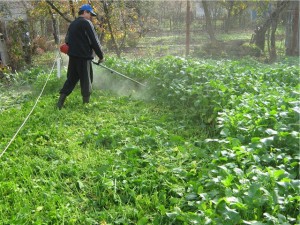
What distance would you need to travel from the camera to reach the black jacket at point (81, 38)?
227 inches

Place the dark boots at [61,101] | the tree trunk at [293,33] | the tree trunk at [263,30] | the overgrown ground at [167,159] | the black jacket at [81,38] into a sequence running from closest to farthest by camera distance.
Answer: the overgrown ground at [167,159] → the black jacket at [81,38] → the dark boots at [61,101] → the tree trunk at [293,33] → the tree trunk at [263,30]

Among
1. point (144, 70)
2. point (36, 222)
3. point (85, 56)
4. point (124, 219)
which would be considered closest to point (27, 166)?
point (36, 222)

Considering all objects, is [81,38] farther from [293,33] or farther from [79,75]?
[293,33]

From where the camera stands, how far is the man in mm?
5777

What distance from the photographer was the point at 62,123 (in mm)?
5152

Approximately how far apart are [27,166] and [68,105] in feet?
8.32

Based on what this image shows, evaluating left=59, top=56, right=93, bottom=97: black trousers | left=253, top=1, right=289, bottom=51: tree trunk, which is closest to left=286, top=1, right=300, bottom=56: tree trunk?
left=253, top=1, right=289, bottom=51: tree trunk

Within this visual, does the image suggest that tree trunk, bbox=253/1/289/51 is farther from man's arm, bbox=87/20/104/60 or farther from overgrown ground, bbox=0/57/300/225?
man's arm, bbox=87/20/104/60

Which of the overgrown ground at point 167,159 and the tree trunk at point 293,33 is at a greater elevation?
the tree trunk at point 293,33

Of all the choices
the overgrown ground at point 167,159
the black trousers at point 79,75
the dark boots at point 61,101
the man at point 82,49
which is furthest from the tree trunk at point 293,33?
the dark boots at point 61,101

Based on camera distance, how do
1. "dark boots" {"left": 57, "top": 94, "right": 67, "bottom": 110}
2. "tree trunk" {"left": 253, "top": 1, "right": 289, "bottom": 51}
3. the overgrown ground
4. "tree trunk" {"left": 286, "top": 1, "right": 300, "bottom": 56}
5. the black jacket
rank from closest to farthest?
the overgrown ground < the black jacket < "dark boots" {"left": 57, "top": 94, "right": 67, "bottom": 110} < "tree trunk" {"left": 286, "top": 1, "right": 300, "bottom": 56} < "tree trunk" {"left": 253, "top": 1, "right": 289, "bottom": 51}

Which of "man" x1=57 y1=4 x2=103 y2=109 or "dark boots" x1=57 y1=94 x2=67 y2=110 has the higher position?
"man" x1=57 y1=4 x2=103 y2=109

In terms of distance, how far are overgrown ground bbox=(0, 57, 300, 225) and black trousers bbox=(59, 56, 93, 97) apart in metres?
0.35

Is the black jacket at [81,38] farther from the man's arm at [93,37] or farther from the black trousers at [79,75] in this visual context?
the black trousers at [79,75]
